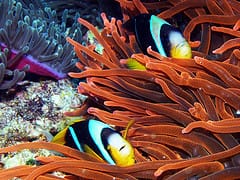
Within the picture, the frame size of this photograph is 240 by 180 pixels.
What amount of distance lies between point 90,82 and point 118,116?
0.29m

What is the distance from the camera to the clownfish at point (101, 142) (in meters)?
1.67

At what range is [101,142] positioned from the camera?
1.71 metres

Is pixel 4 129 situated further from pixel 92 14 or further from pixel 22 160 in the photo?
pixel 92 14

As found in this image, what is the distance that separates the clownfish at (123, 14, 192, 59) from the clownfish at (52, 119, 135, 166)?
1.76 feet

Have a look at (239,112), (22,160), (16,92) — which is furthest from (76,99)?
(239,112)

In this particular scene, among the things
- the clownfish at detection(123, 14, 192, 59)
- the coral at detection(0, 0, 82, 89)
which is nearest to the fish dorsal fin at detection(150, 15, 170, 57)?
the clownfish at detection(123, 14, 192, 59)

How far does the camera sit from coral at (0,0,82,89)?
9.31 ft

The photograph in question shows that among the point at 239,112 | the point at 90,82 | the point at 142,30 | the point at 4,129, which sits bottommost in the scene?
the point at 4,129

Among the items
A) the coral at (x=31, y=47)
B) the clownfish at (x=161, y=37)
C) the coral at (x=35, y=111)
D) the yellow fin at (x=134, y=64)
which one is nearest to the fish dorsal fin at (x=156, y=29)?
the clownfish at (x=161, y=37)

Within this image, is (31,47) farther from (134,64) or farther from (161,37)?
(161,37)

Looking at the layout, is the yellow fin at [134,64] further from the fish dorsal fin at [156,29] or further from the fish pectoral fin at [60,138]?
the fish pectoral fin at [60,138]

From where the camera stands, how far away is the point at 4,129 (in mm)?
2520

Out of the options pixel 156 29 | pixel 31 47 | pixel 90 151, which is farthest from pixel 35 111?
pixel 156 29

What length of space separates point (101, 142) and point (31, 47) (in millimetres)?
1460
